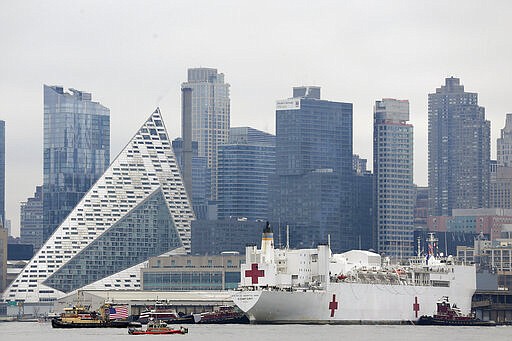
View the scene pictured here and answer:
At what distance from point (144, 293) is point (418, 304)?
162 ft

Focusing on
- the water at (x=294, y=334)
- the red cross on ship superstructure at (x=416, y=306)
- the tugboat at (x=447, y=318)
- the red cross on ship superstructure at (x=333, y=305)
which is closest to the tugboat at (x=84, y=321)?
the water at (x=294, y=334)

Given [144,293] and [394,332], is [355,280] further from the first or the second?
[144,293]

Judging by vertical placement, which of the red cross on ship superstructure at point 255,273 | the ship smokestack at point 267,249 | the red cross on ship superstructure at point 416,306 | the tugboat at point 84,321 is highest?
the ship smokestack at point 267,249

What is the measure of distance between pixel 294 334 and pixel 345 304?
20022 millimetres

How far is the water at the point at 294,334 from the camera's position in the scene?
106 m

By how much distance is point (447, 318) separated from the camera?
435ft

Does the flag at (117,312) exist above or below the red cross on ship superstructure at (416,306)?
below

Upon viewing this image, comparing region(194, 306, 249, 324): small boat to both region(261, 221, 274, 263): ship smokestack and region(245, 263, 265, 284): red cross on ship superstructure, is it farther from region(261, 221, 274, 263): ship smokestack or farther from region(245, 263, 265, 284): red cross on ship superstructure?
region(261, 221, 274, 263): ship smokestack

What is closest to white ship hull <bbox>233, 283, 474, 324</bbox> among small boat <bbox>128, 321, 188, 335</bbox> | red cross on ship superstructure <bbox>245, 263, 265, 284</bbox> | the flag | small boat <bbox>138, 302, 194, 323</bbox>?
red cross on ship superstructure <bbox>245, 263, 265, 284</bbox>

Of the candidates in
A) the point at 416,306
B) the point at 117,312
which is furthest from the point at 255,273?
the point at 117,312

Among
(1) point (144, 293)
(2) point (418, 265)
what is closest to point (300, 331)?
(2) point (418, 265)

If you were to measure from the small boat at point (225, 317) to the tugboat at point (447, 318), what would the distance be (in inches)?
576

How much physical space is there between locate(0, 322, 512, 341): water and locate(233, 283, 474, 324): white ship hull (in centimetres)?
208

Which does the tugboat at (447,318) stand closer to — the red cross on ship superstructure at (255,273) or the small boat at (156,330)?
the red cross on ship superstructure at (255,273)
